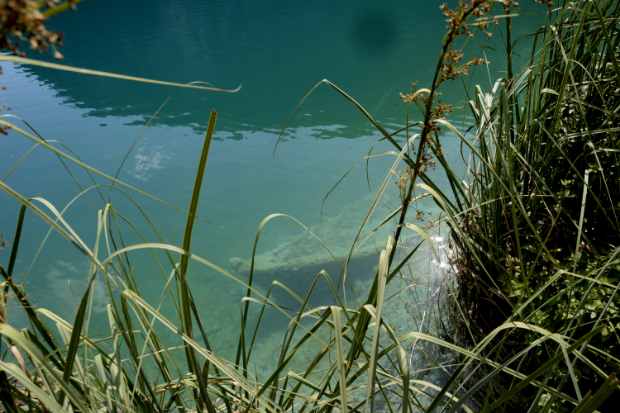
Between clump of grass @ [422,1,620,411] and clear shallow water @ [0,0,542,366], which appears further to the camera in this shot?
clear shallow water @ [0,0,542,366]

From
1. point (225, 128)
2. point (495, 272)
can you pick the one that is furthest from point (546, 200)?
point (225, 128)

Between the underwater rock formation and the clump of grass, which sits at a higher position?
the clump of grass

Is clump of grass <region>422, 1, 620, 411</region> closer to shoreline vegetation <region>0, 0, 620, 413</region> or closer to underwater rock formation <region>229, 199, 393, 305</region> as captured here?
shoreline vegetation <region>0, 0, 620, 413</region>

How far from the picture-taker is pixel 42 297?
87.4 inches

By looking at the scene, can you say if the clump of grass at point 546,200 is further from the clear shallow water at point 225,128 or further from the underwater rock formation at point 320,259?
the underwater rock formation at point 320,259

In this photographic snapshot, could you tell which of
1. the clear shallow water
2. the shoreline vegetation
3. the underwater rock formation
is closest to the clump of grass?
the shoreline vegetation

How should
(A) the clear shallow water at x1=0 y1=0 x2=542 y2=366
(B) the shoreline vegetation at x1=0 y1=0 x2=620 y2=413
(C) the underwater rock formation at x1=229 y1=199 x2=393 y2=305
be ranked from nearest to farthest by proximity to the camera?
(B) the shoreline vegetation at x1=0 y1=0 x2=620 y2=413 → (C) the underwater rock formation at x1=229 y1=199 x2=393 y2=305 → (A) the clear shallow water at x1=0 y1=0 x2=542 y2=366

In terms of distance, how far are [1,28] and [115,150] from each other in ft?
11.7

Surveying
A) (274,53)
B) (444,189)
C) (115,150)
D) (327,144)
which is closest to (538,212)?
(444,189)

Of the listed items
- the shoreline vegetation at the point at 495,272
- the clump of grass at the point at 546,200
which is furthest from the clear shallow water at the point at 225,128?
the clump of grass at the point at 546,200

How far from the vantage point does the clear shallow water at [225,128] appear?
7.93ft

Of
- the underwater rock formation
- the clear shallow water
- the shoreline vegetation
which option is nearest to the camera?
the shoreline vegetation

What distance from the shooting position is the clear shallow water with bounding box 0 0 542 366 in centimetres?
242

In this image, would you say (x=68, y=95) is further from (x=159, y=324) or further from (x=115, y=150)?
(x=159, y=324)
